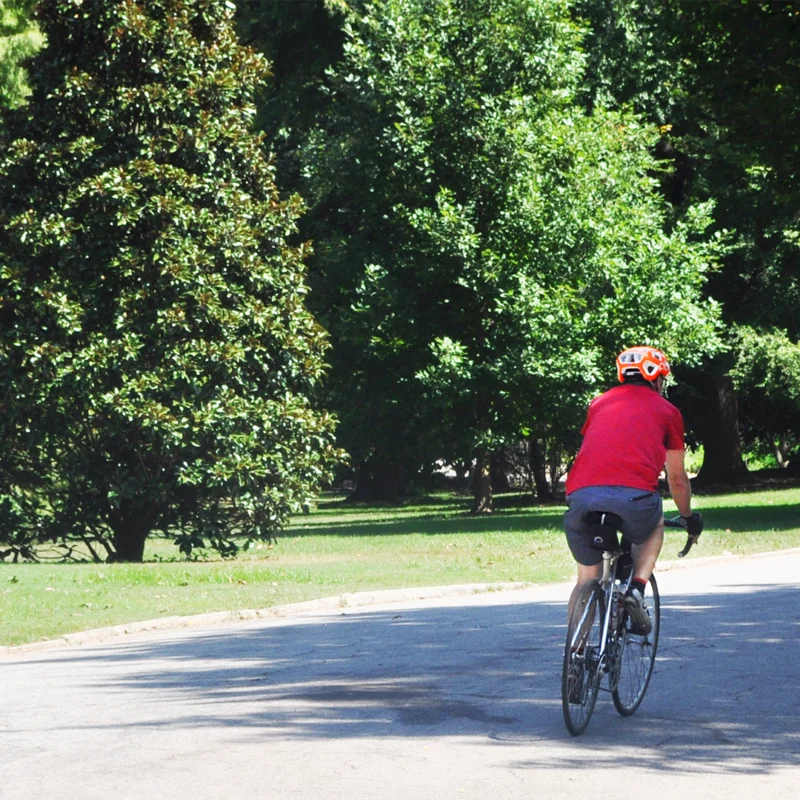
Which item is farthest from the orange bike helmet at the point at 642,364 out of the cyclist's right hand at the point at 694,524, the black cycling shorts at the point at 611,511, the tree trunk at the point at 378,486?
the tree trunk at the point at 378,486

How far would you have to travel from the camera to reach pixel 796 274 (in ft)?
139

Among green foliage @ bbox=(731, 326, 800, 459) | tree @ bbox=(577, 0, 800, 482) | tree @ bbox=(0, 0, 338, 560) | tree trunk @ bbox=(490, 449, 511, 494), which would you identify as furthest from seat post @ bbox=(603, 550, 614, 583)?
tree trunk @ bbox=(490, 449, 511, 494)

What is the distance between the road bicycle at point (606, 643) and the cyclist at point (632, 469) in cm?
6

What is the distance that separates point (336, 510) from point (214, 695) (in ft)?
134

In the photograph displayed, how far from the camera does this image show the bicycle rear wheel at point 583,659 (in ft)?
25.1

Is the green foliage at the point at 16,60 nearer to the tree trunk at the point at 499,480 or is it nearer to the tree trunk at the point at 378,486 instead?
the tree trunk at the point at 378,486

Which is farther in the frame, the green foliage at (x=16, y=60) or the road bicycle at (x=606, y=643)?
the green foliage at (x=16, y=60)

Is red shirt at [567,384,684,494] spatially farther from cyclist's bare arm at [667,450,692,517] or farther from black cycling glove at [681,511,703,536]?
black cycling glove at [681,511,703,536]

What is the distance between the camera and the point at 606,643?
26.2ft

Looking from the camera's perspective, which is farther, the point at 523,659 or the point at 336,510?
the point at 336,510

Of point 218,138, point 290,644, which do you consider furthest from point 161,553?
point 290,644

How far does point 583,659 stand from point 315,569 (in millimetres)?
13027

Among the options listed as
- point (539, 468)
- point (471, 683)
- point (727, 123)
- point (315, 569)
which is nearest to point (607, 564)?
point (471, 683)

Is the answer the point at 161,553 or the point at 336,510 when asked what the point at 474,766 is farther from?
the point at 336,510
